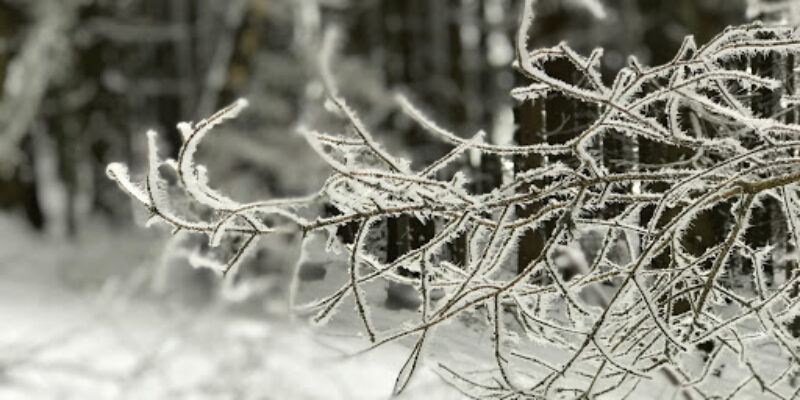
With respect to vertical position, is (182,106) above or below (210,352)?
above

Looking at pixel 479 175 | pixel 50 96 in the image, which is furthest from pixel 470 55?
pixel 479 175

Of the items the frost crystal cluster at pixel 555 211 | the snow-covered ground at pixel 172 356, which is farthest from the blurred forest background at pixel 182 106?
the frost crystal cluster at pixel 555 211

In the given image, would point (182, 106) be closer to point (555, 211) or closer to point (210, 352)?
point (210, 352)

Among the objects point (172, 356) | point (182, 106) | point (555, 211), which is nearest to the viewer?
point (555, 211)

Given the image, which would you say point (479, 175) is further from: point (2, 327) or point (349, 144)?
point (2, 327)

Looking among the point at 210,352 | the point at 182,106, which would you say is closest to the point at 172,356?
the point at 210,352

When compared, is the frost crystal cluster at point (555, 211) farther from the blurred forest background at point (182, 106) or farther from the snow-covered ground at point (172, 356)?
the blurred forest background at point (182, 106)

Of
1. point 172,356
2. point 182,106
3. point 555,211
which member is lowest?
point 172,356

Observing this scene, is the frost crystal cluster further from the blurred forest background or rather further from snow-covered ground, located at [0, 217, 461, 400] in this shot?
the blurred forest background
